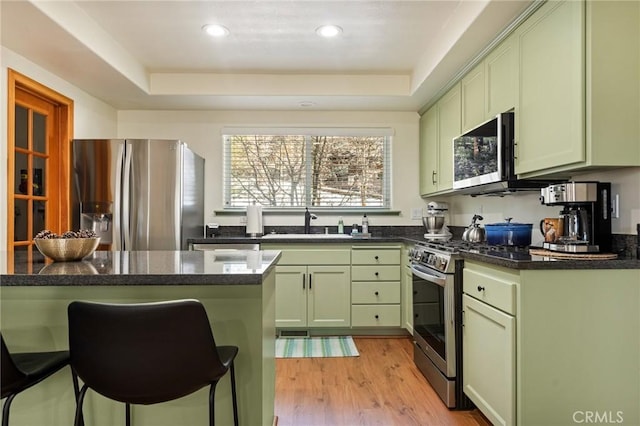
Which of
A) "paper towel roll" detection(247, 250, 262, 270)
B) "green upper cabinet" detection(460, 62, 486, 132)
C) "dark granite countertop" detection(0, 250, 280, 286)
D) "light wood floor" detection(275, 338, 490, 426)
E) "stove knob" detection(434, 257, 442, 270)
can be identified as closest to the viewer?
"dark granite countertop" detection(0, 250, 280, 286)

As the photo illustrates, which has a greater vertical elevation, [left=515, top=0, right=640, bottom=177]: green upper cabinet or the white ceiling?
the white ceiling

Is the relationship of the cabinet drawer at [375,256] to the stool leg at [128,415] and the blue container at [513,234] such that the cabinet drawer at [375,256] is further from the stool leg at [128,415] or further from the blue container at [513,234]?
the stool leg at [128,415]

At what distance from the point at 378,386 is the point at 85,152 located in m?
2.86

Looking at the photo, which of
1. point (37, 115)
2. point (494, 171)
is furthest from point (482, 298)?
point (37, 115)

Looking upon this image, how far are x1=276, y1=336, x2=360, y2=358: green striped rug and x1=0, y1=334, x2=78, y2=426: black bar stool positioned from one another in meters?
1.94

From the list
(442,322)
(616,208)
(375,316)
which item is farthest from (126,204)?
(616,208)

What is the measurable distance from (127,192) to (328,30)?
2009mm

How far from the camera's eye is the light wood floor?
210 cm

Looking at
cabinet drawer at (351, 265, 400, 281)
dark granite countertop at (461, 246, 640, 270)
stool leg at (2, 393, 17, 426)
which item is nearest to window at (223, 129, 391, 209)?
cabinet drawer at (351, 265, 400, 281)

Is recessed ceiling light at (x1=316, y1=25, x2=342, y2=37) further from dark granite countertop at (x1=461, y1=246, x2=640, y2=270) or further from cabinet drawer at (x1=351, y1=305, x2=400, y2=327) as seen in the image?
cabinet drawer at (x1=351, y1=305, x2=400, y2=327)

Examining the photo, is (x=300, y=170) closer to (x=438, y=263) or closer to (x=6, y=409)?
(x=438, y=263)

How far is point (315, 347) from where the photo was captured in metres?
3.22

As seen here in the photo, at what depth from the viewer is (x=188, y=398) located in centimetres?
151

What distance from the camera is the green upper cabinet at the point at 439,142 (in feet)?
10.1
